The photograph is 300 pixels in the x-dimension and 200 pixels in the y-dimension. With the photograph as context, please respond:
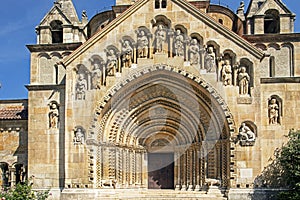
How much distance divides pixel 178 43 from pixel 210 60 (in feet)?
4.91

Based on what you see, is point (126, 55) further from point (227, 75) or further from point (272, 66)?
point (272, 66)

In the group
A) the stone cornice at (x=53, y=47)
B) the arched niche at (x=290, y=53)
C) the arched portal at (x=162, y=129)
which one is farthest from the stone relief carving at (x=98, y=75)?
the arched niche at (x=290, y=53)

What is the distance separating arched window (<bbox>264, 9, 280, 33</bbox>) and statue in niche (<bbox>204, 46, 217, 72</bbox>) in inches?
152

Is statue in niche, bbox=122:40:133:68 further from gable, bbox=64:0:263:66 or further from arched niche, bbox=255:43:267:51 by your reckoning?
arched niche, bbox=255:43:267:51

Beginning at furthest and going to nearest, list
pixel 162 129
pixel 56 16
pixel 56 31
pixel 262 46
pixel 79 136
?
pixel 56 31 → pixel 56 16 → pixel 162 129 → pixel 262 46 → pixel 79 136

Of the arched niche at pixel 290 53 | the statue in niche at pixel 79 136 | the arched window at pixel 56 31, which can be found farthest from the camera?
the arched window at pixel 56 31

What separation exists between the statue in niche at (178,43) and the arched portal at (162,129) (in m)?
0.76

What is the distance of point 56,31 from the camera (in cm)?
2322

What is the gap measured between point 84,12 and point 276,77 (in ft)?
44.1

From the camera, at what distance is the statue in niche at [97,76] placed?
1991 cm

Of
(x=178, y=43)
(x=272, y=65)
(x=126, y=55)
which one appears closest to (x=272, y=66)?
(x=272, y=65)

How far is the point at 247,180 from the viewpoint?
1878 centimetres

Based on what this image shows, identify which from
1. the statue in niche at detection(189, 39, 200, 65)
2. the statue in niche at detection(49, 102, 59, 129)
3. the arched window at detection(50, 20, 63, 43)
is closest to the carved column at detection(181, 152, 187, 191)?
the statue in niche at detection(189, 39, 200, 65)

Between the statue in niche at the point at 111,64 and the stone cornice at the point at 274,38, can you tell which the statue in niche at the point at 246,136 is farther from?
the statue in niche at the point at 111,64
